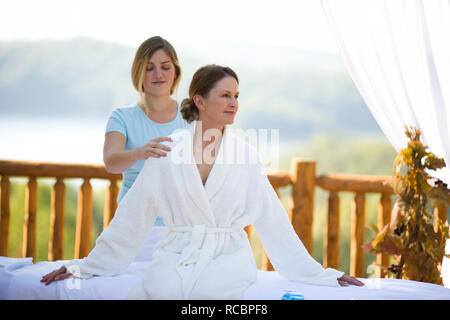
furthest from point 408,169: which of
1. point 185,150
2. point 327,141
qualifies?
point 327,141

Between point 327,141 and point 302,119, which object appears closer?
point 302,119

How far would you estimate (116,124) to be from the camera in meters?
1.94

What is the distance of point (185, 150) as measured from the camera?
5.49 ft

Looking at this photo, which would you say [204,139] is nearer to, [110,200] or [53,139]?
[110,200]

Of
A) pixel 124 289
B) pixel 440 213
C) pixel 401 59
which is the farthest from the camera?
pixel 440 213

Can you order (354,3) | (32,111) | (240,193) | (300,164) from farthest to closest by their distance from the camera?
(32,111) < (300,164) < (354,3) < (240,193)

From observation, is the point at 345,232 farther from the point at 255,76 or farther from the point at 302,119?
the point at 255,76

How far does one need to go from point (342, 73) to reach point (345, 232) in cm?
725

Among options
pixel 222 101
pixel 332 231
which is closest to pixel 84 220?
pixel 332 231

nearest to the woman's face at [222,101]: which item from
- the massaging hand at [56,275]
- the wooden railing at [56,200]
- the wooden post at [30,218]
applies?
the massaging hand at [56,275]

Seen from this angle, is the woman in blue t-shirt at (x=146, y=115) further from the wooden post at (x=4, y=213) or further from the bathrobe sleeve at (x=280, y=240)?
the wooden post at (x=4, y=213)

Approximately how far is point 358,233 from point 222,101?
1.50m

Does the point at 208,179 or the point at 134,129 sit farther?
the point at 134,129

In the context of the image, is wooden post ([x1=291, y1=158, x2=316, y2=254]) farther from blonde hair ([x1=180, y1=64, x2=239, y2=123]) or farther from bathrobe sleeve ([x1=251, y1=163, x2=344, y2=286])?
blonde hair ([x1=180, y1=64, x2=239, y2=123])
